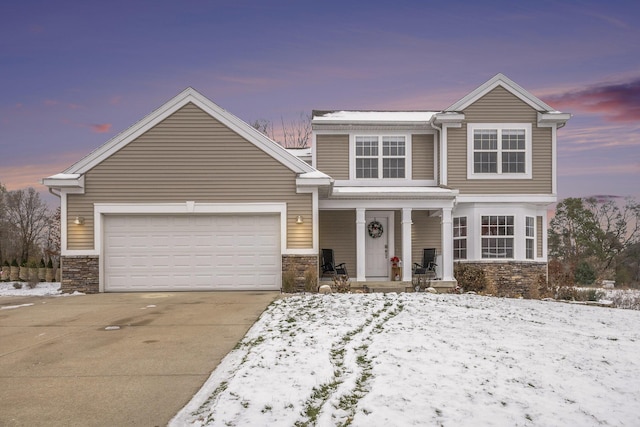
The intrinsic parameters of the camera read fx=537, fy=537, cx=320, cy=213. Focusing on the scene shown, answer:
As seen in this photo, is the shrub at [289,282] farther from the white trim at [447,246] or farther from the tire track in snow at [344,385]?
the tire track in snow at [344,385]

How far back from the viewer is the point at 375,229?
19141 millimetres

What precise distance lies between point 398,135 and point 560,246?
20.0 meters

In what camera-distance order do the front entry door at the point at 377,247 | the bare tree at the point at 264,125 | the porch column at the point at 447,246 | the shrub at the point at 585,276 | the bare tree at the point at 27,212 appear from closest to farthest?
the porch column at the point at 447,246
the front entry door at the point at 377,247
the shrub at the point at 585,276
the bare tree at the point at 27,212
the bare tree at the point at 264,125

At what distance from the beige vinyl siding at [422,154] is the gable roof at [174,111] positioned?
18.5ft

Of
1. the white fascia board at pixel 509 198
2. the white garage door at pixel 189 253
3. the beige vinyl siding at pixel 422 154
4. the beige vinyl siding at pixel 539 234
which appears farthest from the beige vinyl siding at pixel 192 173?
the beige vinyl siding at pixel 539 234

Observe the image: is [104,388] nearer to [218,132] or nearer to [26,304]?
[26,304]

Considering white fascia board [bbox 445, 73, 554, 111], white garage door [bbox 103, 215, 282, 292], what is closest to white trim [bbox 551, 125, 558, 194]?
white fascia board [bbox 445, 73, 554, 111]

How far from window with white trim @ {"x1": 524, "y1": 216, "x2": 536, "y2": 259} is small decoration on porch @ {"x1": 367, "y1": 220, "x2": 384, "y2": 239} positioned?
4.99 m

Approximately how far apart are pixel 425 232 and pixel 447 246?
2414 millimetres

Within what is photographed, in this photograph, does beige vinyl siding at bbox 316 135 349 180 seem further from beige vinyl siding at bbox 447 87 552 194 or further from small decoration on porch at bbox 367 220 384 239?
beige vinyl siding at bbox 447 87 552 194

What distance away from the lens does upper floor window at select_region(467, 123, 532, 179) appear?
61.2ft

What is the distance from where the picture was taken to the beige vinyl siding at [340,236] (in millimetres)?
19219

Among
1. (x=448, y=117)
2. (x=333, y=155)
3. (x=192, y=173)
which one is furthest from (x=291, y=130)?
(x=192, y=173)

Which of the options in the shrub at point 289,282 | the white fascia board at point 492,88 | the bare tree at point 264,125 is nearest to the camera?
the shrub at point 289,282
